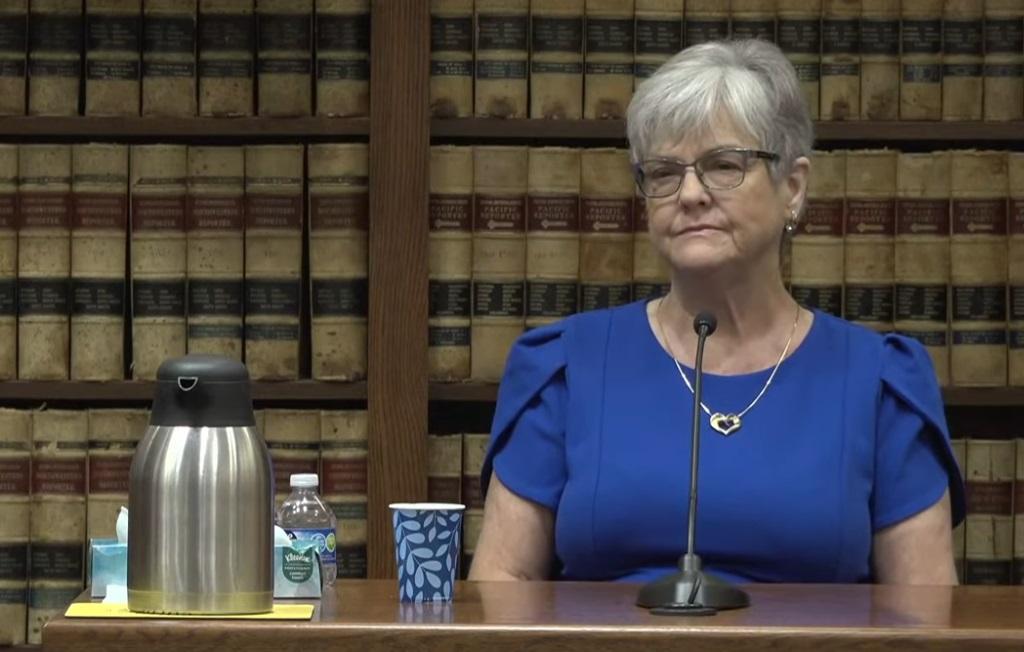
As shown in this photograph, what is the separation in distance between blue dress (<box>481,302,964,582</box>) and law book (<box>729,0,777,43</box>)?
2.49 ft

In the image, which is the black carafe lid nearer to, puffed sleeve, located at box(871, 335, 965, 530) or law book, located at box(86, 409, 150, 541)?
puffed sleeve, located at box(871, 335, 965, 530)

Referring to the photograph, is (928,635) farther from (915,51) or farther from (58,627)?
(915,51)

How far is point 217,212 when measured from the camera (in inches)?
119

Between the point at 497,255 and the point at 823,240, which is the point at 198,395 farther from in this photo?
the point at 823,240

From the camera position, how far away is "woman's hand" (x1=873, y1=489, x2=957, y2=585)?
2.27 metres

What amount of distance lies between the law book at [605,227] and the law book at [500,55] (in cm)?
15

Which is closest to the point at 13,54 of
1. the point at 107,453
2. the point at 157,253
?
the point at 157,253

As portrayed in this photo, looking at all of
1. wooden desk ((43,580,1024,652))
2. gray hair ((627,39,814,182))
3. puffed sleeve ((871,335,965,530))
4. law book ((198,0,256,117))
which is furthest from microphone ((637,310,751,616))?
law book ((198,0,256,117))

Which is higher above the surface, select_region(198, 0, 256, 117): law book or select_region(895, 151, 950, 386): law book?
select_region(198, 0, 256, 117): law book

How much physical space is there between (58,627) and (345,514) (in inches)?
55.8

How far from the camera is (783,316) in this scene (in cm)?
242

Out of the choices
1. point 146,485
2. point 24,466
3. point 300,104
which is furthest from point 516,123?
point 146,485

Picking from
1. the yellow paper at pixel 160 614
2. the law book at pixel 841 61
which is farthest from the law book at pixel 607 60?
the yellow paper at pixel 160 614

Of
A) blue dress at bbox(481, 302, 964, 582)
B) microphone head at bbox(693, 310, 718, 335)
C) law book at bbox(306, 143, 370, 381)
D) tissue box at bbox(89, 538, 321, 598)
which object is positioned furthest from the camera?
law book at bbox(306, 143, 370, 381)
